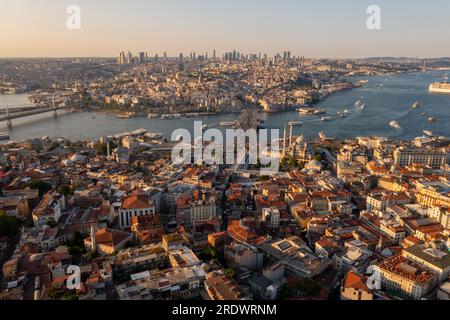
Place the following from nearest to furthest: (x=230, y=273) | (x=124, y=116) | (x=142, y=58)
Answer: (x=230, y=273) → (x=124, y=116) → (x=142, y=58)

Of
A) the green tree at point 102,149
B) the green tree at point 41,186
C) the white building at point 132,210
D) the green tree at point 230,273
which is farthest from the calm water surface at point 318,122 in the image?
the green tree at point 230,273

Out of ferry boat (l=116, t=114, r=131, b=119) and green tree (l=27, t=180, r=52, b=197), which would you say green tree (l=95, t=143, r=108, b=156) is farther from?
ferry boat (l=116, t=114, r=131, b=119)

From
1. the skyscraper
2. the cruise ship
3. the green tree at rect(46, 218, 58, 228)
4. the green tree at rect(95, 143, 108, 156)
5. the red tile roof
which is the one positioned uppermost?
the skyscraper

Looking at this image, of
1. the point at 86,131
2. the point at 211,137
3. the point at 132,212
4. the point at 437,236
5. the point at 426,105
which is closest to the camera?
the point at 437,236

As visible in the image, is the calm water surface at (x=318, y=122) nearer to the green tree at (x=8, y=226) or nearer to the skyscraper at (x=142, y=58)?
the green tree at (x=8, y=226)

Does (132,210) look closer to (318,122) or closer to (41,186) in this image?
(41,186)

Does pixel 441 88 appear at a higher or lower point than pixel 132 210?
higher

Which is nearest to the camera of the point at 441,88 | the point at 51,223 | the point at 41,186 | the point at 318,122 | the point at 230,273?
the point at 230,273

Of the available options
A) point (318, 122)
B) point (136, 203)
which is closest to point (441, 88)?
point (318, 122)

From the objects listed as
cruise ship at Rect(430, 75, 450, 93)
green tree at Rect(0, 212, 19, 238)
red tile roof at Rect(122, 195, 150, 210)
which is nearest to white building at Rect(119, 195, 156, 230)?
red tile roof at Rect(122, 195, 150, 210)
